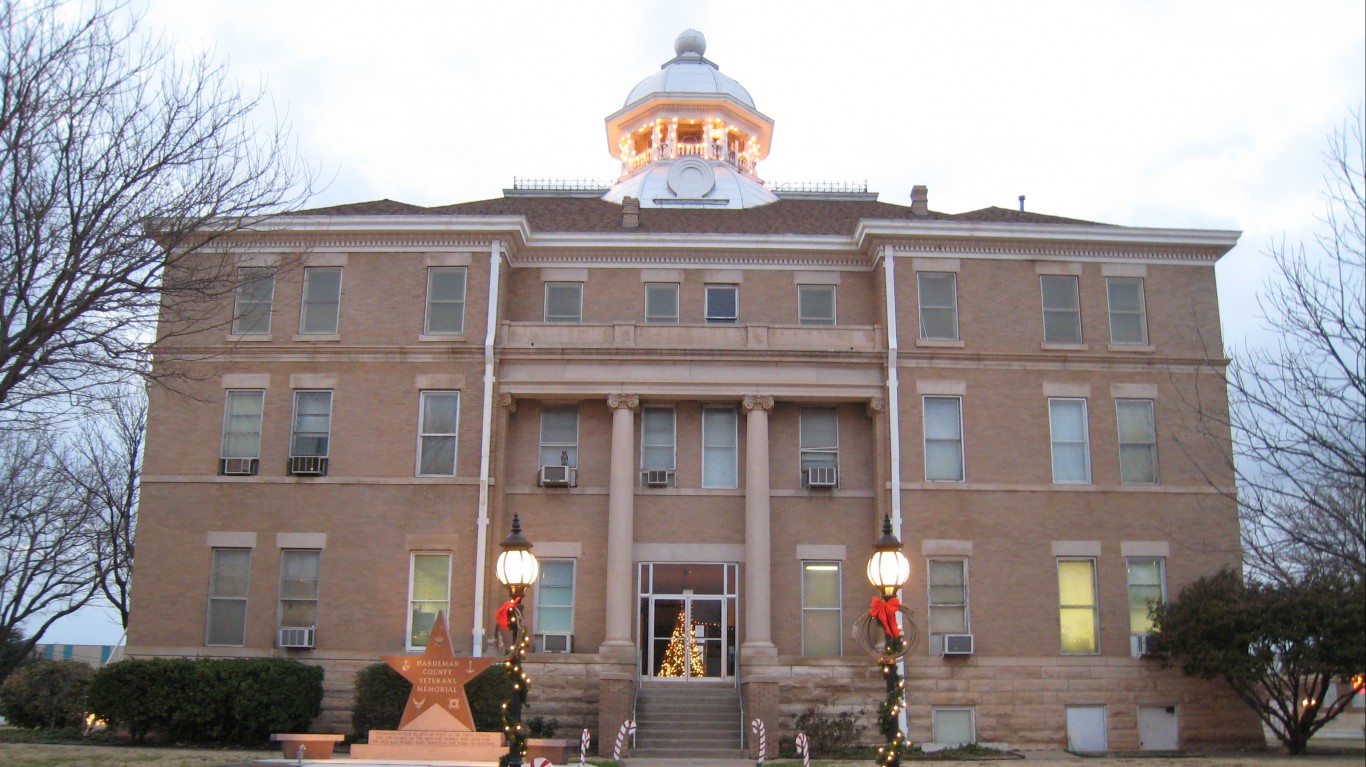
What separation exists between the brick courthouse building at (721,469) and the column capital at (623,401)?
0.05m

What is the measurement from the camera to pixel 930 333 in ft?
101

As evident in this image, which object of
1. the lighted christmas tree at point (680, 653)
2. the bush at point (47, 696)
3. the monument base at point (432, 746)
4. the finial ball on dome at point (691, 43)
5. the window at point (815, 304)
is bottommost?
the monument base at point (432, 746)

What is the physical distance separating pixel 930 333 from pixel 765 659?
876cm

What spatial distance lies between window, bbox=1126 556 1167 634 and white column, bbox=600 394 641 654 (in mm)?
11559

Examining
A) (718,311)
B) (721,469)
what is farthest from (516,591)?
(718,311)

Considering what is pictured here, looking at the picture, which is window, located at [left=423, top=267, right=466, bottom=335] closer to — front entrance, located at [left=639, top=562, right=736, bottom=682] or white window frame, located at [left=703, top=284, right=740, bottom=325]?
white window frame, located at [left=703, top=284, right=740, bottom=325]

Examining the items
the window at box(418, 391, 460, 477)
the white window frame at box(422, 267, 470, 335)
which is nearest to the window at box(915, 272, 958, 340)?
the white window frame at box(422, 267, 470, 335)

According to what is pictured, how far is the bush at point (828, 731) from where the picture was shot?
90.4ft

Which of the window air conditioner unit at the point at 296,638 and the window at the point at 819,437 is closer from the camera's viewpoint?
the window air conditioner unit at the point at 296,638

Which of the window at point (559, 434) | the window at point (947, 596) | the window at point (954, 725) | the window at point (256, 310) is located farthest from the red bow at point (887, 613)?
the window at point (256, 310)

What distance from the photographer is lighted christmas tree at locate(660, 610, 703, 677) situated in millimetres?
30203

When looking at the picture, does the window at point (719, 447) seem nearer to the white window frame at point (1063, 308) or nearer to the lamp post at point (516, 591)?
the white window frame at point (1063, 308)

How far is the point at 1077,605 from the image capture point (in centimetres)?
2947

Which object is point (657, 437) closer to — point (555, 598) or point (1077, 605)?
point (555, 598)
